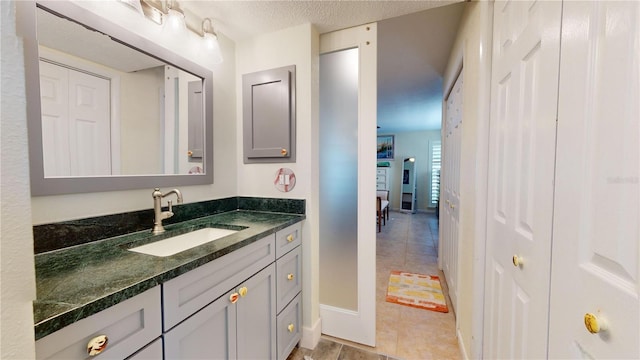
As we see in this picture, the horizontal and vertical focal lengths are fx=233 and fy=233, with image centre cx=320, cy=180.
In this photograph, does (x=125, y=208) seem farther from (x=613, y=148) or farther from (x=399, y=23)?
(x=399, y=23)

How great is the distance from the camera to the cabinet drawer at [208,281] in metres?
0.78

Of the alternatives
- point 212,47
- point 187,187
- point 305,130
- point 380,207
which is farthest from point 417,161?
point 187,187

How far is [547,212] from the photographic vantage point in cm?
71

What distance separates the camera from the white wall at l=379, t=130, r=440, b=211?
22.4 ft

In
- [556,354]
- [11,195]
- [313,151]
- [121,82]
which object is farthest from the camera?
[313,151]

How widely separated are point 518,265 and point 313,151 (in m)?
1.23

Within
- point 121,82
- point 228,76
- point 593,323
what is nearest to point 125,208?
point 121,82

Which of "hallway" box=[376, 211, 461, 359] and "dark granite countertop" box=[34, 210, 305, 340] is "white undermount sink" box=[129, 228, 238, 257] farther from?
"hallway" box=[376, 211, 461, 359]

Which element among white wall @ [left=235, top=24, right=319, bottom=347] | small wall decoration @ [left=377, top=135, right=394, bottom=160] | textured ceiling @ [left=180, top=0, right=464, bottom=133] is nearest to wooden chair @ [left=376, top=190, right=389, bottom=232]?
small wall decoration @ [left=377, top=135, right=394, bottom=160]

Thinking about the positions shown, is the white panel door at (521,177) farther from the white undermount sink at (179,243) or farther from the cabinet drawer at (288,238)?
the white undermount sink at (179,243)

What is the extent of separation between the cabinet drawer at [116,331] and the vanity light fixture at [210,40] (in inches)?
57.9

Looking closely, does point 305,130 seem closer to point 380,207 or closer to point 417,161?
point 380,207

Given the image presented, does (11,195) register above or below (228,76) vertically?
below

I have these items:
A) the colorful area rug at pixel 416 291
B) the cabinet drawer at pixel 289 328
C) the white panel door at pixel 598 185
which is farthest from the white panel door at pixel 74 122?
the colorful area rug at pixel 416 291
